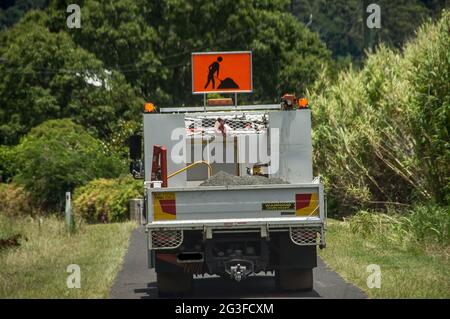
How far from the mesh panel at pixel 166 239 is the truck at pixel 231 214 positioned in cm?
1

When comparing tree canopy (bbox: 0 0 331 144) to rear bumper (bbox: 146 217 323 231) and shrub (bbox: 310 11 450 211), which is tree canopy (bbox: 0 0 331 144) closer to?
shrub (bbox: 310 11 450 211)

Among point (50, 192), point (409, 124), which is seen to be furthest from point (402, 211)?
point (50, 192)

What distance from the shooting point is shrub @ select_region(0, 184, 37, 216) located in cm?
3478

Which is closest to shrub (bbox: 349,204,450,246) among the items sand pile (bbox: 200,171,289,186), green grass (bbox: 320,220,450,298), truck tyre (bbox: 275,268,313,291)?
green grass (bbox: 320,220,450,298)

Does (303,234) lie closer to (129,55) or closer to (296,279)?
(296,279)

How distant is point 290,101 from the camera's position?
16938 millimetres

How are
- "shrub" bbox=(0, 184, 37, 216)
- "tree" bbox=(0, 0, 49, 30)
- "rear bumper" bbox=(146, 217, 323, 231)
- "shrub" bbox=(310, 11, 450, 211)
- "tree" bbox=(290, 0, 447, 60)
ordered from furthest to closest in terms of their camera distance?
"tree" bbox=(0, 0, 49, 30)
"tree" bbox=(290, 0, 447, 60)
"shrub" bbox=(0, 184, 37, 216)
"shrub" bbox=(310, 11, 450, 211)
"rear bumper" bbox=(146, 217, 323, 231)

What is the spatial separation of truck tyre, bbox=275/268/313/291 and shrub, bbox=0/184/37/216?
65.6 ft

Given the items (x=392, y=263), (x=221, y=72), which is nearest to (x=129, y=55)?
(x=221, y=72)

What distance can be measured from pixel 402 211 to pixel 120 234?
673 centimetres

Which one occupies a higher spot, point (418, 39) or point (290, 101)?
point (418, 39)

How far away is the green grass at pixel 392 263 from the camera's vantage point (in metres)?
14.8

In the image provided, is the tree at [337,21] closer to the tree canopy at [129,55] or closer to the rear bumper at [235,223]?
the tree canopy at [129,55]
